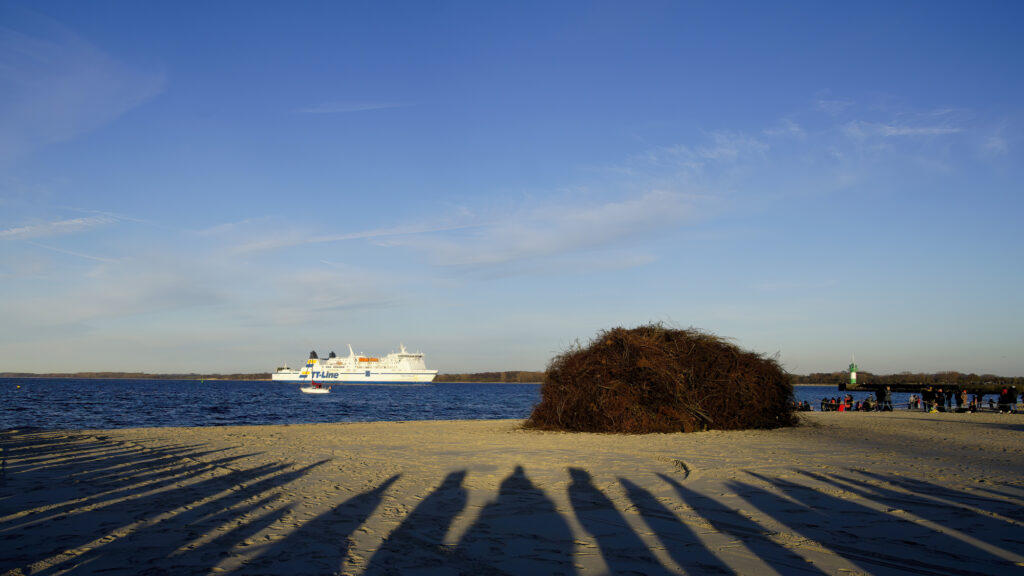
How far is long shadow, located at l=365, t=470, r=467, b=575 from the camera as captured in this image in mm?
4418

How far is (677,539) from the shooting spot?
16.8 ft

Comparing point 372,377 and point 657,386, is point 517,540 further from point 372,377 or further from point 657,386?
point 372,377

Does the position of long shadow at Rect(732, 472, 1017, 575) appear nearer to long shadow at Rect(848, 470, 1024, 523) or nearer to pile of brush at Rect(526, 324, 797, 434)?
long shadow at Rect(848, 470, 1024, 523)

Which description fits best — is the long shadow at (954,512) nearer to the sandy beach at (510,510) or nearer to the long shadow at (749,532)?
the sandy beach at (510,510)

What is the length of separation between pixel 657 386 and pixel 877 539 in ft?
36.7

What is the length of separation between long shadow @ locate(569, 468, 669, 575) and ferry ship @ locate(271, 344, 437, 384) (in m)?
101

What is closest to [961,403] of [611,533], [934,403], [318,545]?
[934,403]

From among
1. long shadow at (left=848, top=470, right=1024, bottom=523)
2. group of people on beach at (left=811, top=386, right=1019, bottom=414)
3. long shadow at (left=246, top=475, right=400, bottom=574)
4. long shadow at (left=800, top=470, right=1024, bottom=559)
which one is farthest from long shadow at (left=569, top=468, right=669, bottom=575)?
group of people on beach at (left=811, top=386, right=1019, bottom=414)

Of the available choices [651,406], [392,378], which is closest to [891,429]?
[651,406]

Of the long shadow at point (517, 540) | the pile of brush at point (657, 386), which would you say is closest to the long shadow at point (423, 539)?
the long shadow at point (517, 540)

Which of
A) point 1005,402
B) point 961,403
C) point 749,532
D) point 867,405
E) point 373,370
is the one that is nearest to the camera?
point 749,532

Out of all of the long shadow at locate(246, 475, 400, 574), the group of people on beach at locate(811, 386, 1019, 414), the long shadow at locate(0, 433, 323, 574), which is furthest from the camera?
the group of people on beach at locate(811, 386, 1019, 414)

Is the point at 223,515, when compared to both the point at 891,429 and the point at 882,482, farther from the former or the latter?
the point at 891,429

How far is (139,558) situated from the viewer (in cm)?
454
